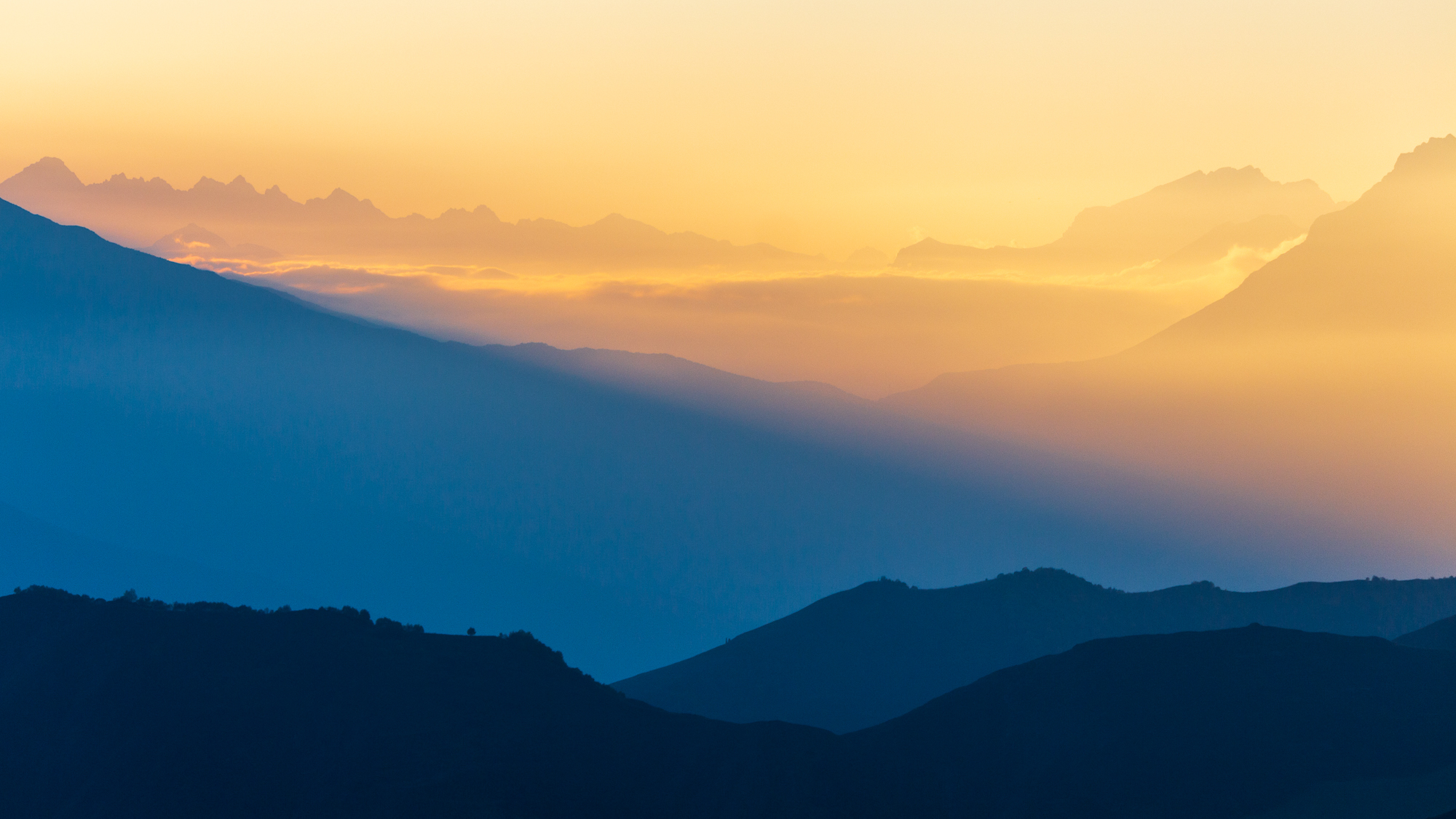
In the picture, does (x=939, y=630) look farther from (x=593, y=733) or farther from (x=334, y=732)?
(x=334, y=732)

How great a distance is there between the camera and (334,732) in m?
63.9

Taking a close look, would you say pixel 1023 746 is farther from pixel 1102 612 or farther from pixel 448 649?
pixel 1102 612

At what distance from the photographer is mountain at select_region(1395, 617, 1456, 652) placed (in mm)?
84750

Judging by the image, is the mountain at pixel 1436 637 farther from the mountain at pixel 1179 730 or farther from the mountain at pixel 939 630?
the mountain at pixel 939 630

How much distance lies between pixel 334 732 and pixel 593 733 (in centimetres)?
1335

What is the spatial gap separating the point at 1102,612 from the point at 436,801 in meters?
76.0

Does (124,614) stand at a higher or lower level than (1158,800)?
higher

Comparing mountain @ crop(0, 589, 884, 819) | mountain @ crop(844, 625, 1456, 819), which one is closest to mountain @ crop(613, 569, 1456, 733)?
mountain @ crop(844, 625, 1456, 819)

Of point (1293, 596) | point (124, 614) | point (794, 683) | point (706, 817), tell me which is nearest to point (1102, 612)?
point (1293, 596)

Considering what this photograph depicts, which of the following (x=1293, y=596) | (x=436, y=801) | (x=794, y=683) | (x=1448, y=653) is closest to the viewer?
(x=436, y=801)

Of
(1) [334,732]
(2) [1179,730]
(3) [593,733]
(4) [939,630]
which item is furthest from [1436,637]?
(1) [334,732]

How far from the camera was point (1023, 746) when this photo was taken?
235 feet

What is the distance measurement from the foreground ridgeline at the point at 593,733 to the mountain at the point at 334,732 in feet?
0.44

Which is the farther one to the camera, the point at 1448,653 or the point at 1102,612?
the point at 1102,612
